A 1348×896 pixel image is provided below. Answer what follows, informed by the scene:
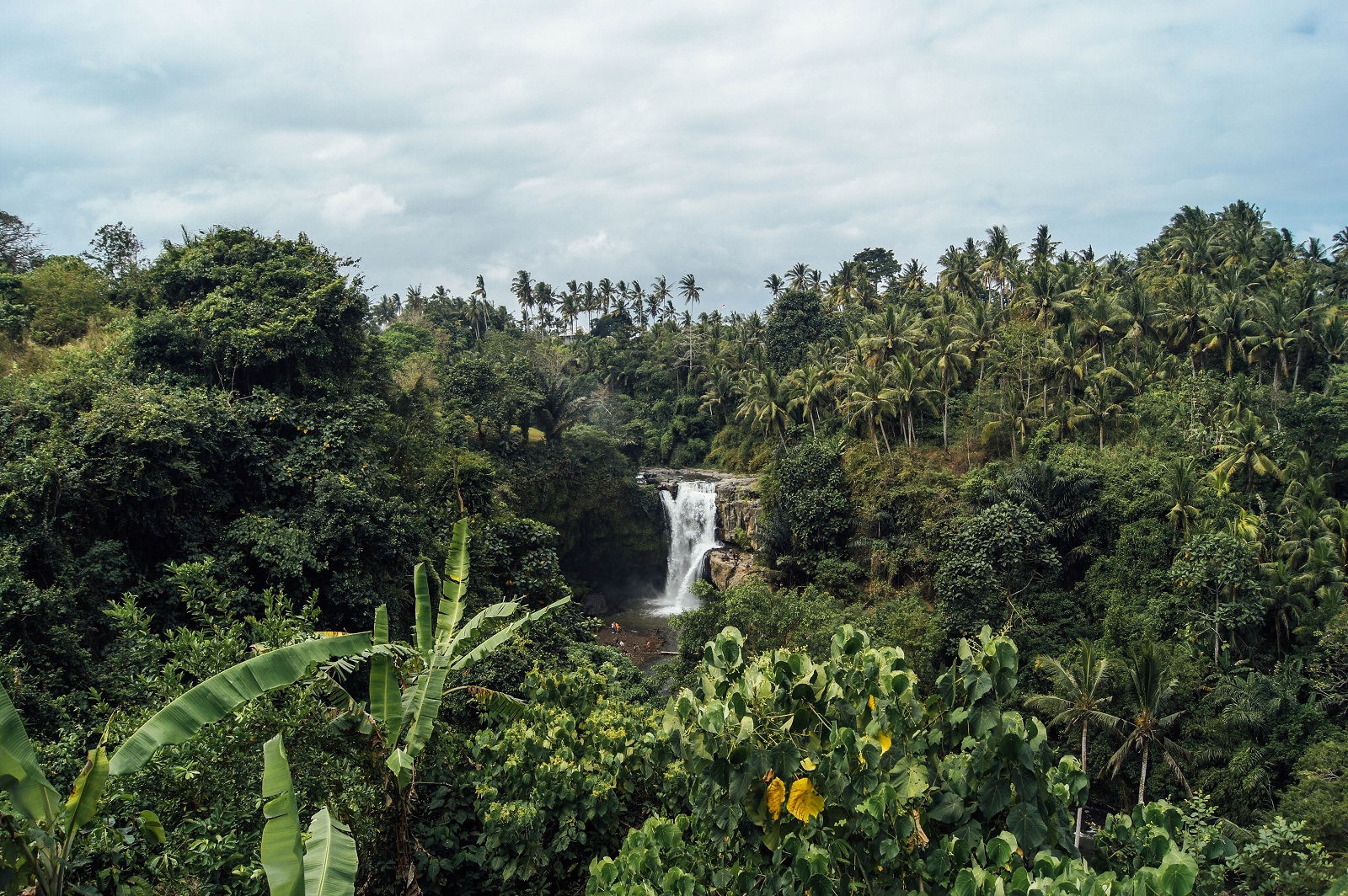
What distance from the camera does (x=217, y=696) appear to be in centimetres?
526

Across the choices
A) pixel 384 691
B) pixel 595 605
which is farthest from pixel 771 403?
pixel 384 691

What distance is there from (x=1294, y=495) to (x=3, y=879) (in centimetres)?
3099

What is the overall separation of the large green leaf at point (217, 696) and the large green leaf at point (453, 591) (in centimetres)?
205

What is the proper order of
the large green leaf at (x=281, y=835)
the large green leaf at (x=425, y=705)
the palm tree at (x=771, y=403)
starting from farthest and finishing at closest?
the palm tree at (x=771, y=403) → the large green leaf at (x=425, y=705) → the large green leaf at (x=281, y=835)

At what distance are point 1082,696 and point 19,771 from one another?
22.5 meters

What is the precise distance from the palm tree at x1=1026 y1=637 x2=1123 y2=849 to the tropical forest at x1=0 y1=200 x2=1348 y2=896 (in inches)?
7.2

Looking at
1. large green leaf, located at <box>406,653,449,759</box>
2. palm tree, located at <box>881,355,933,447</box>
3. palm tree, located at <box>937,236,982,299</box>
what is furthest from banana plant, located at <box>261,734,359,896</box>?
palm tree, located at <box>937,236,982,299</box>

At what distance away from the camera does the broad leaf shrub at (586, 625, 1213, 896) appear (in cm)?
432

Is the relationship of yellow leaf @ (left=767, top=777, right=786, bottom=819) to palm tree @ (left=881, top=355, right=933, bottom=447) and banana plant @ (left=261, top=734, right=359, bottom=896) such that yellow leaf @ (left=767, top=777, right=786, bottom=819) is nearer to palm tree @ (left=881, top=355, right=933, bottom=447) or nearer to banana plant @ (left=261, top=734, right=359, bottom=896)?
banana plant @ (left=261, top=734, right=359, bottom=896)

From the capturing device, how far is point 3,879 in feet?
14.5

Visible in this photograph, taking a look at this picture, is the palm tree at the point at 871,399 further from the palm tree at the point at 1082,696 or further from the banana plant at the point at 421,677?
the banana plant at the point at 421,677

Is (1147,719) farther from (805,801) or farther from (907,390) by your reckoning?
(805,801)

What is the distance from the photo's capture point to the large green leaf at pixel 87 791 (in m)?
4.78

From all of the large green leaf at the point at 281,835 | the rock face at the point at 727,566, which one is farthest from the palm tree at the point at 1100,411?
the large green leaf at the point at 281,835
